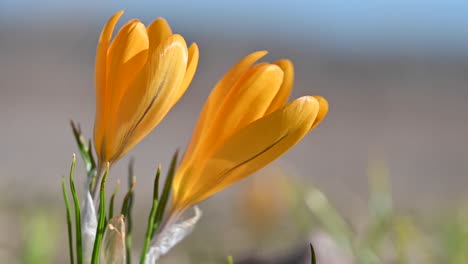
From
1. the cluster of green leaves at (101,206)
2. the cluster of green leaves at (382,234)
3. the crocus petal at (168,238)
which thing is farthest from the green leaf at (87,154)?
the cluster of green leaves at (382,234)

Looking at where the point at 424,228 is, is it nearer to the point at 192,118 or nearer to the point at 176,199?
the point at 176,199

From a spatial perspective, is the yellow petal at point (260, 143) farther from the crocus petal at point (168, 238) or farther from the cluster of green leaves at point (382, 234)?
the cluster of green leaves at point (382, 234)

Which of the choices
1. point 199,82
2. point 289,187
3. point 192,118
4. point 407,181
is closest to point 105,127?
point 289,187

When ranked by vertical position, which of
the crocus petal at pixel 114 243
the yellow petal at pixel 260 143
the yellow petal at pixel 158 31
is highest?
the yellow petal at pixel 158 31

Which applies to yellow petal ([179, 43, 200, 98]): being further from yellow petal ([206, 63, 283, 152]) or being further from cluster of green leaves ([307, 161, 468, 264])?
cluster of green leaves ([307, 161, 468, 264])

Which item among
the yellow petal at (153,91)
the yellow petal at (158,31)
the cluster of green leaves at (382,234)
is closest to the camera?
the yellow petal at (153,91)

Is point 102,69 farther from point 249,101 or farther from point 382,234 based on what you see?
point 382,234

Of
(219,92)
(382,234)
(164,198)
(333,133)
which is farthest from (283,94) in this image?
(333,133)
